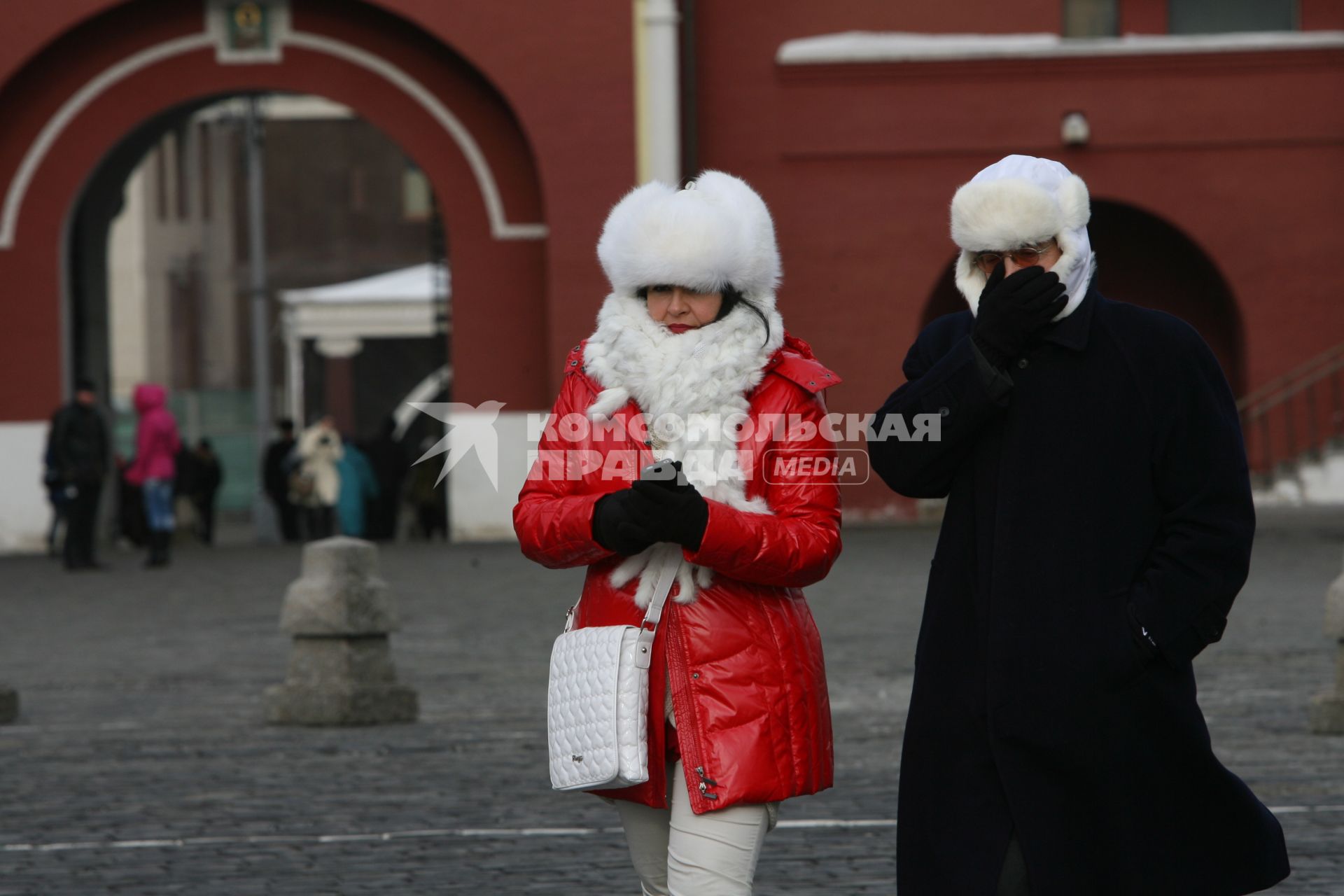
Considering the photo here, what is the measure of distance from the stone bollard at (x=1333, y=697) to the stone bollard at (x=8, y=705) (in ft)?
17.8

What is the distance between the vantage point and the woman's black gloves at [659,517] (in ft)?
12.1

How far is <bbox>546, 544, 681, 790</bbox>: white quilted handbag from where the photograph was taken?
12.4 feet

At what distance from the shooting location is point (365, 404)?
43375 millimetres

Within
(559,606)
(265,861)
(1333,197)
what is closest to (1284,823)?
(265,861)

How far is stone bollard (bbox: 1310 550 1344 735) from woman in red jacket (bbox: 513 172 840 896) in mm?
4529

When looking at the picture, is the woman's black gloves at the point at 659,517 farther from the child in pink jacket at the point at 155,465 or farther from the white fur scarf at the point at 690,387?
the child in pink jacket at the point at 155,465

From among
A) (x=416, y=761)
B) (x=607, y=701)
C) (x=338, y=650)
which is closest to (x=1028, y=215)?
(x=607, y=701)

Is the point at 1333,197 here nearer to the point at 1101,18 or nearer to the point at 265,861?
the point at 1101,18

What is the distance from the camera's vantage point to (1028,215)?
11.7 feet

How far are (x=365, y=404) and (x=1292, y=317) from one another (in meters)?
25.2

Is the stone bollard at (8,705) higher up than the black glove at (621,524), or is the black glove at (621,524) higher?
the black glove at (621,524)

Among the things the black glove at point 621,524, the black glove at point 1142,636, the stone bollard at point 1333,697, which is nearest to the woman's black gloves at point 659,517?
the black glove at point 621,524

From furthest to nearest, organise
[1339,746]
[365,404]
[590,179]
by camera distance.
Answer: [365,404] < [590,179] < [1339,746]

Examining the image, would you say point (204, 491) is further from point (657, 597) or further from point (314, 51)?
point (657, 597)
